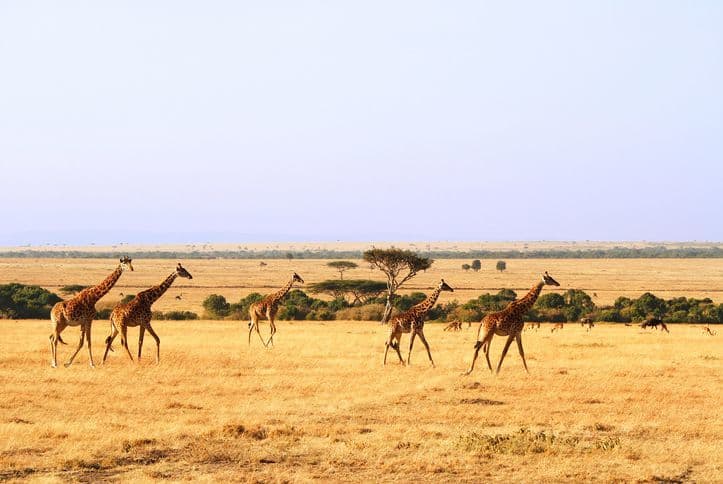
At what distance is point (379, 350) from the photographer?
26.0 meters

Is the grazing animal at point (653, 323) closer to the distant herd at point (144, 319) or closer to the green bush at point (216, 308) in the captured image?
the distant herd at point (144, 319)

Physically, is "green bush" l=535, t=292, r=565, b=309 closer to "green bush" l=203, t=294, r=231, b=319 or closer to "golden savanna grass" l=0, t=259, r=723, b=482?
"green bush" l=203, t=294, r=231, b=319

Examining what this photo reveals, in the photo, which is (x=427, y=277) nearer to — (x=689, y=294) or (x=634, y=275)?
(x=634, y=275)

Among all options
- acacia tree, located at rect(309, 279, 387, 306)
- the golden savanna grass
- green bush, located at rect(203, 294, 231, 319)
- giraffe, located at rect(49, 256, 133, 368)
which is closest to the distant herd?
giraffe, located at rect(49, 256, 133, 368)

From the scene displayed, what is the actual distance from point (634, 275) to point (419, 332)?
94747 mm

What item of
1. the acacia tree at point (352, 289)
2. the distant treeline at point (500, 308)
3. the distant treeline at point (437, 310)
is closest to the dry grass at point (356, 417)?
the distant treeline at point (437, 310)

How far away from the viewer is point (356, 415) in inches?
Answer: 618

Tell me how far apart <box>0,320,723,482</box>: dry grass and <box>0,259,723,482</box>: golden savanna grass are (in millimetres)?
45

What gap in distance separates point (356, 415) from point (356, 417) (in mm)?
156

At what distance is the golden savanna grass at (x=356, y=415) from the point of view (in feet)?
39.6

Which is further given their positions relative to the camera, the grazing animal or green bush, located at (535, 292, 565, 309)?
green bush, located at (535, 292, 565, 309)

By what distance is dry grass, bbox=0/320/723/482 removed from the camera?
12039 mm

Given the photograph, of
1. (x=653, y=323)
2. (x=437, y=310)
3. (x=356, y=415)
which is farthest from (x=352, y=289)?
(x=356, y=415)

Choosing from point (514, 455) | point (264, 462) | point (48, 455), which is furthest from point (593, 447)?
point (48, 455)
